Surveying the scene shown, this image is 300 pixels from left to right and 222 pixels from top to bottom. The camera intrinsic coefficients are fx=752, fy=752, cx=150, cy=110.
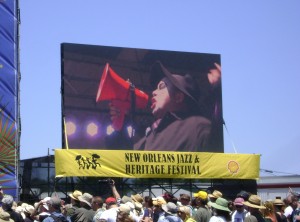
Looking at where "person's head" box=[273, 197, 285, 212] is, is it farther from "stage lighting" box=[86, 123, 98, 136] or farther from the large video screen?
"stage lighting" box=[86, 123, 98, 136]

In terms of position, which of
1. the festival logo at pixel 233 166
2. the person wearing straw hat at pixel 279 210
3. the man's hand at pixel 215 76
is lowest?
the person wearing straw hat at pixel 279 210

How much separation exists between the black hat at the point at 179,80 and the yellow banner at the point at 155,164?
2415 mm

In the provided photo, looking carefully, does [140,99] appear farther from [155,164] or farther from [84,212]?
[84,212]

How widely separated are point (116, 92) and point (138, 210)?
35.7 feet

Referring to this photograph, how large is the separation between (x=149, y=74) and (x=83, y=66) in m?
2.49

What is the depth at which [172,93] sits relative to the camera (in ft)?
84.5

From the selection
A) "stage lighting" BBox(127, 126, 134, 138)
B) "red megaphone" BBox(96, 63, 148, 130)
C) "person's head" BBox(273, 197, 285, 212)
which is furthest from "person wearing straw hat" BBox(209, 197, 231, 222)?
"stage lighting" BBox(127, 126, 134, 138)

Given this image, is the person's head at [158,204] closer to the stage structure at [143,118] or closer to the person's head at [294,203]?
the person's head at [294,203]

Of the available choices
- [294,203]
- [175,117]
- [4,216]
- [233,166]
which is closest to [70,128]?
[175,117]

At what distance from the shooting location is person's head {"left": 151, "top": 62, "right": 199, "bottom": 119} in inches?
998

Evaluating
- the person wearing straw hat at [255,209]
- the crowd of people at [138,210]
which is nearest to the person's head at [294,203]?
the crowd of people at [138,210]

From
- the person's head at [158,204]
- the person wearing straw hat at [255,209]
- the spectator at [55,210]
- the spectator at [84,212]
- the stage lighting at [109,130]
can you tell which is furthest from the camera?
the stage lighting at [109,130]

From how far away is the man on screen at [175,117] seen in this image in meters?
25.0

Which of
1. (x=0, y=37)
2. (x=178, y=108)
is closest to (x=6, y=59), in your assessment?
(x=0, y=37)
